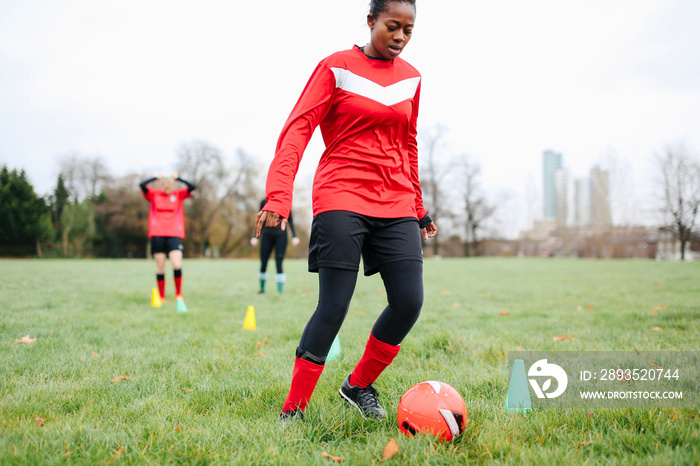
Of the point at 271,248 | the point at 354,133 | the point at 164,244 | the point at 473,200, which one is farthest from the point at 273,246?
the point at 473,200

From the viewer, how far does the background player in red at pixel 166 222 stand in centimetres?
750

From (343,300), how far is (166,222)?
20.3 ft

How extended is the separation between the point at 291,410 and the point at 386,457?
2.17 ft

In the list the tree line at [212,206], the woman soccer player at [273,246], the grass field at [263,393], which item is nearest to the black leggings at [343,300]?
the grass field at [263,393]

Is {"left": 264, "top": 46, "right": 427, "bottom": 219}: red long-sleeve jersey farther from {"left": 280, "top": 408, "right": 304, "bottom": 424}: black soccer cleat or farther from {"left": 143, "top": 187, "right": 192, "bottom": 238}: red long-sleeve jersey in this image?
{"left": 143, "top": 187, "right": 192, "bottom": 238}: red long-sleeve jersey

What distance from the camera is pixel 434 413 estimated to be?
7.20 ft

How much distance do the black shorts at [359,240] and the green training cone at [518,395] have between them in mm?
950

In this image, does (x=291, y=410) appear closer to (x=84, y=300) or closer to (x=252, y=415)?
(x=252, y=415)

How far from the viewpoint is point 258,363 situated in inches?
143

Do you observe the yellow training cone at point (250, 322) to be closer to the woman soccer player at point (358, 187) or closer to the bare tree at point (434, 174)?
the woman soccer player at point (358, 187)

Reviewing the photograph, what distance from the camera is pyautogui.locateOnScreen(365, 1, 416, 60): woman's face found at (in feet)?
7.53

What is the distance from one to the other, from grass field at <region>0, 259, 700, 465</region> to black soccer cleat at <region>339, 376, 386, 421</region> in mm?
76

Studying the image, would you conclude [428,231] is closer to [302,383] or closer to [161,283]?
[302,383]

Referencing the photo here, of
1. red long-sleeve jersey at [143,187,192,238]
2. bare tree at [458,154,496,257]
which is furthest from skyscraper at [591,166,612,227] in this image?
red long-sleeve jersey at [143,187,192,238]
